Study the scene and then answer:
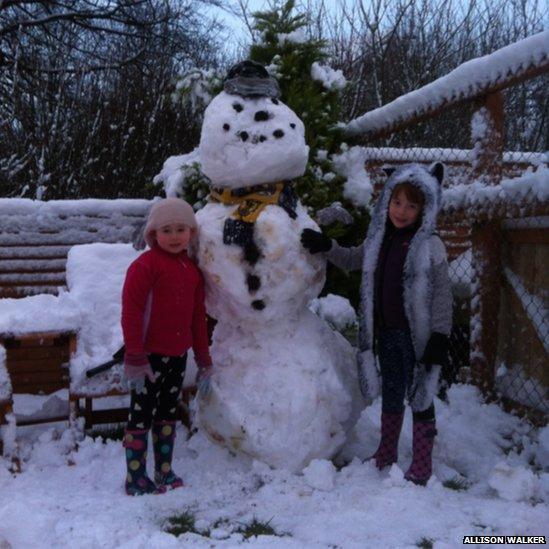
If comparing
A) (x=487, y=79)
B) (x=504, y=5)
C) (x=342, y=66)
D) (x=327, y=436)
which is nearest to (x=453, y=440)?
(x=327, y=436)

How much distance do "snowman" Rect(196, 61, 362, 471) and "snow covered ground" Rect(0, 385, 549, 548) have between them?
0.20 metres

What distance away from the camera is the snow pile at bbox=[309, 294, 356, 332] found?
14.0 feet

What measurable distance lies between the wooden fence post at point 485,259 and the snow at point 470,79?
161 mm

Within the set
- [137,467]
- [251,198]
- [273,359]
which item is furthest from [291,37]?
[137,467]

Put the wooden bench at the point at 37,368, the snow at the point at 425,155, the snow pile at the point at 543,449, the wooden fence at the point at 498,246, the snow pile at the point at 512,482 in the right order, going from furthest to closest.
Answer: the snow at the point at 425,155 → the wooden bench at the point at 37,368 → the wooden fence at the point at 498,246 → the snow pile at the point at 543,449 → the snow pile at the point at 512,482

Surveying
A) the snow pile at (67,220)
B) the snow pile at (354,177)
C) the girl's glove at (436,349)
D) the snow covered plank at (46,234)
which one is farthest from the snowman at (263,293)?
the snow pile at (67,220)

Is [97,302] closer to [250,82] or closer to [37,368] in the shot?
[37,368]

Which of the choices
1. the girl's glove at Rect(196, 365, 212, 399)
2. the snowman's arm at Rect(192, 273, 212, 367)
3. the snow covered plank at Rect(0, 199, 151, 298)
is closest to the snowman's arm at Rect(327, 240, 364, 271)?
the snowman's arm at Rect(192, 273, 212, 367)

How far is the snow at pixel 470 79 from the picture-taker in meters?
3.30

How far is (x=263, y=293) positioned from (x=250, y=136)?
0.78m

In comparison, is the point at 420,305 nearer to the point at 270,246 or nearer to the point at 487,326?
the point at 270,246

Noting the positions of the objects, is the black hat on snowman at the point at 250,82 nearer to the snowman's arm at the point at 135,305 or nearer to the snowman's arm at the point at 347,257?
the snowman's arm at the point at 347,257

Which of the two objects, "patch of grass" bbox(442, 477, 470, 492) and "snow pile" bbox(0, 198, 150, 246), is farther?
"snow pile" bbox(0, 198, 150, 246)

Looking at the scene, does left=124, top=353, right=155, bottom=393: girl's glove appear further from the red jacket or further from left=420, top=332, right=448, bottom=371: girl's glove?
left=420, top=332, right=448, bottom=371: girl's glove
